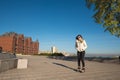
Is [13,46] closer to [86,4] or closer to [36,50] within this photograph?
[36,50]

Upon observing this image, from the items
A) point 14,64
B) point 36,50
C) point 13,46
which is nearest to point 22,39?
point 13,46

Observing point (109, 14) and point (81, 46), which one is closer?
point (81, 46)

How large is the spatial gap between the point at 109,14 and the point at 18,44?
101777 millimetres

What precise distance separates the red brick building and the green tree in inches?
3643

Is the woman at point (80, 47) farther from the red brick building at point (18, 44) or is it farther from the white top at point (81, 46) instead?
the red brick building at point (18, 44)

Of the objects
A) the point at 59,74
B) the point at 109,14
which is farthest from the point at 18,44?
the point at 59,74

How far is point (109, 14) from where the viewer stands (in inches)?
768

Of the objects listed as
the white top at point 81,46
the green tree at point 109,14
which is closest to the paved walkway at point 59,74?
the white top at point 81,46

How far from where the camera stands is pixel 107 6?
19.6m

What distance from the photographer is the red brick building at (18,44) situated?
110 metres

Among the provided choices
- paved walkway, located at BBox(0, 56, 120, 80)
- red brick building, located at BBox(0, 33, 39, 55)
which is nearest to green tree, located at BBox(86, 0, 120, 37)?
paved walkway, located at BBox(0, 56, 120, 80)

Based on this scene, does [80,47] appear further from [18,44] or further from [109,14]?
[18,44]

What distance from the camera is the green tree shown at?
1880cm

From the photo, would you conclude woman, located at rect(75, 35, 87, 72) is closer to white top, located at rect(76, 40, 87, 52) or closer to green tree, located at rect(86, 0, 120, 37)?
white top, located at rect(76, 40, 87, 52)
